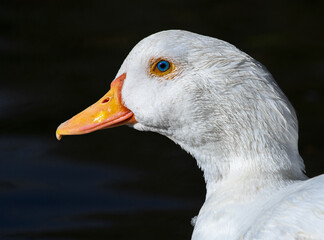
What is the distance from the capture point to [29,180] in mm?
5402

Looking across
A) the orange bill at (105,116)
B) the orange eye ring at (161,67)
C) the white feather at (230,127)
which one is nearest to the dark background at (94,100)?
the orange bill at (105,116)

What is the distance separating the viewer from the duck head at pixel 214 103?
3234 millimetres

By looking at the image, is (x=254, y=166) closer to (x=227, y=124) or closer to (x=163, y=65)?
(x=227, y=124)

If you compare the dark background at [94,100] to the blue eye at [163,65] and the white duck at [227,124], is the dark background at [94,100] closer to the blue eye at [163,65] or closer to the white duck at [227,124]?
the white duck at [227,124]

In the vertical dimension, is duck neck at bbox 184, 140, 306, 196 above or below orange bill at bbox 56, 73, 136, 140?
below

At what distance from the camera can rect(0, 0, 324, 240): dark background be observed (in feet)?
16.4

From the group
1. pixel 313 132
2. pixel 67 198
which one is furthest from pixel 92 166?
pixel 313 132

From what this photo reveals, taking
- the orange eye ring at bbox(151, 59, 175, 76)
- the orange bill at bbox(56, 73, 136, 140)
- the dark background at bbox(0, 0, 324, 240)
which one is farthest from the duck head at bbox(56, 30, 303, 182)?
the dark background at bbox(0, 0, 324, 240)

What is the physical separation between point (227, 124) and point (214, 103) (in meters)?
0.11

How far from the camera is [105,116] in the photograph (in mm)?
3715

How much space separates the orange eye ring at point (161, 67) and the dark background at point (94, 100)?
1.58 meters


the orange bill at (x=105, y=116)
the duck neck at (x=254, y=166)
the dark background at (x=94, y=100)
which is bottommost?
the dark background at (x=94, y=100)

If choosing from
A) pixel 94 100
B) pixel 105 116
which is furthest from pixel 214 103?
pixel 94 100

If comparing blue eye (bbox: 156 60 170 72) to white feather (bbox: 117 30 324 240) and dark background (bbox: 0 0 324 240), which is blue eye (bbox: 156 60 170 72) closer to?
white feather (bbox: 117 30 324 240)
